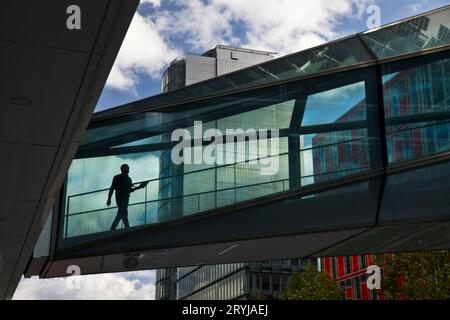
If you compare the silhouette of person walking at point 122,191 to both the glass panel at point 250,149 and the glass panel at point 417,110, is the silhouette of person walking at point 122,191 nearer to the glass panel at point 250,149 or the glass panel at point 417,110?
the glass panel at point 250,149

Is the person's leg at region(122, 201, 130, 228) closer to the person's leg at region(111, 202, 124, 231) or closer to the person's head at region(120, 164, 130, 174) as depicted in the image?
the person's leg at region(111, 202, 124, 231)

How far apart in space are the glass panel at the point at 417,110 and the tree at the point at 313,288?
34.5 meters

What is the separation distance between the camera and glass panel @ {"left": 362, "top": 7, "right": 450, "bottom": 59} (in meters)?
9.77

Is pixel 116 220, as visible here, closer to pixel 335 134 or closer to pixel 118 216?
pixel 118 216

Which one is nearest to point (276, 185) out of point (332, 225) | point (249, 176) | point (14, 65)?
point (249, 176)

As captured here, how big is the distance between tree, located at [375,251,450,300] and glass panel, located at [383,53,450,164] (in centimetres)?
1835

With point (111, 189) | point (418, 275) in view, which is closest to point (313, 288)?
point (418, 275)

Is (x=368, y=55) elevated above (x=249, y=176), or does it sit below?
above

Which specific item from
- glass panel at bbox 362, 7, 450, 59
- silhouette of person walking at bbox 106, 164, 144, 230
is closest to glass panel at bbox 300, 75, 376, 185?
glass panel at bbox 362, 7, 450, 59

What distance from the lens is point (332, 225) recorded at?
9266 mm

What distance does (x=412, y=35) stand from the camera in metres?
9.88

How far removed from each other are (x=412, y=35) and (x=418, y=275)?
1988 cm

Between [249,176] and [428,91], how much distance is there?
116 inches
